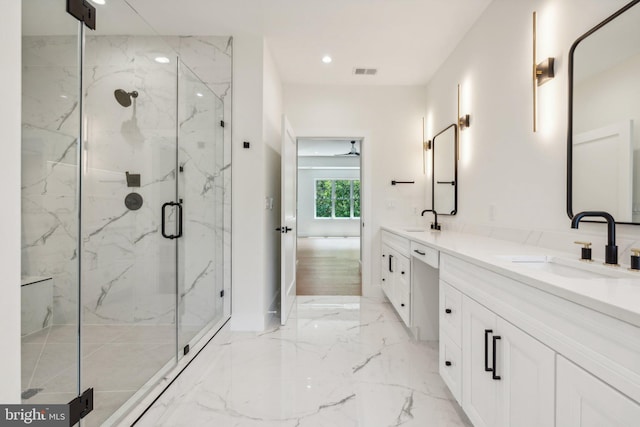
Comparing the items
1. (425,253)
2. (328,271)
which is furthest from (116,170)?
(328,271)

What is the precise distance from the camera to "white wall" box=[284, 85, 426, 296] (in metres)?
3.94

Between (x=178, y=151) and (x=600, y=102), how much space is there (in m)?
2.55

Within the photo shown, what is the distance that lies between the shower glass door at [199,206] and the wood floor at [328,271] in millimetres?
1571

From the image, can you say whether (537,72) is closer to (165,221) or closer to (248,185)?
(248,185)

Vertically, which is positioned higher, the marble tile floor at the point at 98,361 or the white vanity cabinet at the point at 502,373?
the white vanity cabinet at the point at 502,373

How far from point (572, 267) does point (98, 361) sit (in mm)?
2471

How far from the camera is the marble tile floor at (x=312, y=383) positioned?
5.40 feet

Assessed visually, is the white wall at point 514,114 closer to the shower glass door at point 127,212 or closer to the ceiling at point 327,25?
the ceiling at point 327,25

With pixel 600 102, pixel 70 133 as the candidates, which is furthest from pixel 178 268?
pixel 600 102

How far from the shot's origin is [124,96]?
2211 millimetres

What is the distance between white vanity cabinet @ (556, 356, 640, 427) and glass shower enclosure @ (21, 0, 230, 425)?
190 centimetres
